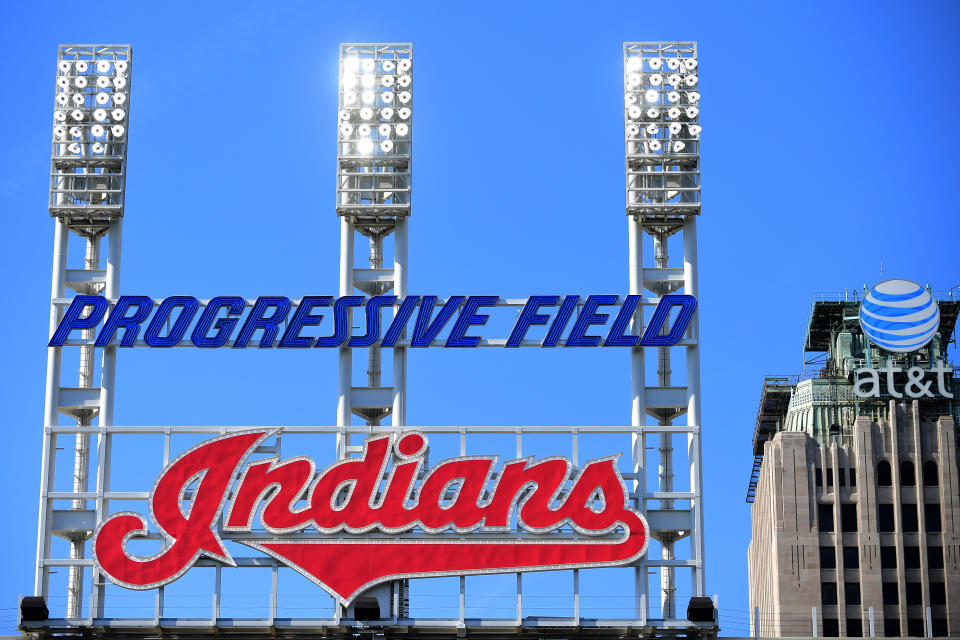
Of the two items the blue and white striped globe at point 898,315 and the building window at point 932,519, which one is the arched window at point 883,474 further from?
the blue and white striped globe at point 898,315

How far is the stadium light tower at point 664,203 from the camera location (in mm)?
79688

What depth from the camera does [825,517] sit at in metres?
131

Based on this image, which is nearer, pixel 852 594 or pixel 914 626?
pixel 914 626

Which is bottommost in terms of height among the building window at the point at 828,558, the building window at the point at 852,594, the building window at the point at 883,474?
the building window at the point at 852,594

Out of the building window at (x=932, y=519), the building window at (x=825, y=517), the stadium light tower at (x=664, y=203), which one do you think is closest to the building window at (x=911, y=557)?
the building window at (x=932, y=519)

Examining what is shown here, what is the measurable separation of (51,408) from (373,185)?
51.8 ft

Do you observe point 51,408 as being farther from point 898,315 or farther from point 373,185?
point 898,315

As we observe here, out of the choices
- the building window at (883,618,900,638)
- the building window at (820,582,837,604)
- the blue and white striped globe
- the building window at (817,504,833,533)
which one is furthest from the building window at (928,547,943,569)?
the blue and white striped globe

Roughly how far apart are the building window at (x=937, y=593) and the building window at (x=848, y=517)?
20.7 feet

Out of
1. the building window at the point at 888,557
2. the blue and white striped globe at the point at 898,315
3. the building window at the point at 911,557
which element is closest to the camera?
the blue and white striped globe at the point at 898,315

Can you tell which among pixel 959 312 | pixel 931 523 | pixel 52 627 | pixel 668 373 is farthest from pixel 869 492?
pixel 52 627

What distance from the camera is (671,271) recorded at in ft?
269

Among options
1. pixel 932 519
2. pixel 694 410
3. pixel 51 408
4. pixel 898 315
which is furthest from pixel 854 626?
pixel 51 408

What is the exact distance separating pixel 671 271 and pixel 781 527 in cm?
5262
